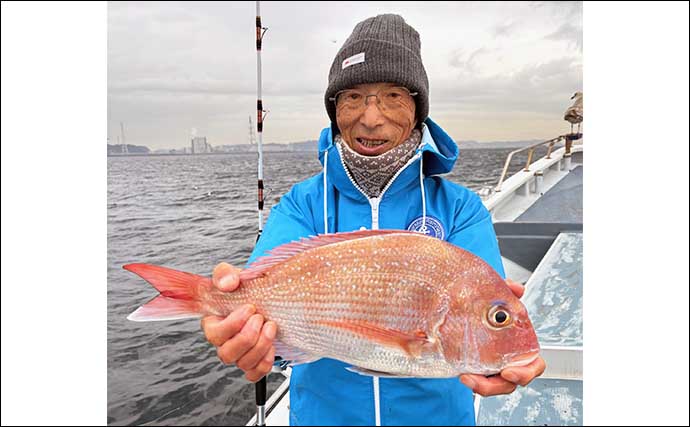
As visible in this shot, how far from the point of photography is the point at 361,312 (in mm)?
1172

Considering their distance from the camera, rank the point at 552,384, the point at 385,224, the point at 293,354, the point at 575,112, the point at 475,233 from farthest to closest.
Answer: the point at 575,112 < the point at 552,384 < the point at 385,224 < the point at 475,233 < the point at 293,354

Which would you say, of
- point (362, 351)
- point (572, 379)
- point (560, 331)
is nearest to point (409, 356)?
point (362, 351)

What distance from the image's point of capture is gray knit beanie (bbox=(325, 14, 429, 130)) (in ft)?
4.87

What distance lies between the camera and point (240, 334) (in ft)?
3.82

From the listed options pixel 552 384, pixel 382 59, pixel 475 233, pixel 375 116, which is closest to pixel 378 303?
pixel 475 233

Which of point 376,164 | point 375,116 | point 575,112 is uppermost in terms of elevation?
point 575,112

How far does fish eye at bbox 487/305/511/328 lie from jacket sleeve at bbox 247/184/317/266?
61 centimetres

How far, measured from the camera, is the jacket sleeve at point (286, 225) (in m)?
1.45

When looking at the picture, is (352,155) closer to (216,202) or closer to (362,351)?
(362,351)

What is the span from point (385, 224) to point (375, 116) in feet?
1.10

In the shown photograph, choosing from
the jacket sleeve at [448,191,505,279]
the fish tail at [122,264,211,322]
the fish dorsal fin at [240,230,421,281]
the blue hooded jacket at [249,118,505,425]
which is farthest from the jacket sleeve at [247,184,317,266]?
the jacket sleeve at [448,191,505,279]

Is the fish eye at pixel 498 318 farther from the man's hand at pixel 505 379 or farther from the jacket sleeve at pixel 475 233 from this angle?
the jacket sleeve at pixel 475 233

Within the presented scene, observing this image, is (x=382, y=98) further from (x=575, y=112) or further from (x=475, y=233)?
(x=575, y=112)
